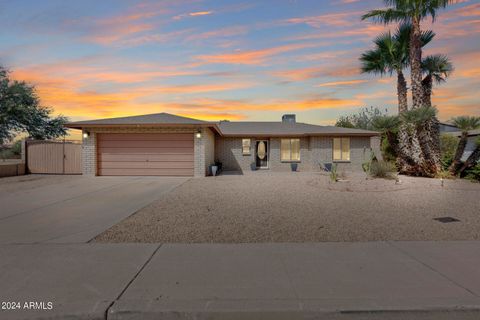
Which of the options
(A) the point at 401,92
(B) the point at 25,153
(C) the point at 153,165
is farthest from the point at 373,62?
(B) the point at 25,153

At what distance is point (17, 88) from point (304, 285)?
3560 cm

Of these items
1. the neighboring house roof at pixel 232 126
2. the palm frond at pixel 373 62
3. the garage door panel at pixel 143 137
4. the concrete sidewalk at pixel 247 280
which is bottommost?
the concrete sidewalk at pixel 247 280

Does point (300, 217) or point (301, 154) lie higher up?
point (301, 154)

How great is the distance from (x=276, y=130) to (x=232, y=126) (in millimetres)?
4060

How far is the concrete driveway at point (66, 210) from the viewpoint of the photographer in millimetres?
5379

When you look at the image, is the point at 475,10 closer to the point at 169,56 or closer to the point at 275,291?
the point at 169,56

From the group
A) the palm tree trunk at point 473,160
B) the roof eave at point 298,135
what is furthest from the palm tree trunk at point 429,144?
the roof eave at point 298,135

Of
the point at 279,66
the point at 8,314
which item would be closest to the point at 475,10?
the point at 279,66

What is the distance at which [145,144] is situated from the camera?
16344 millimetres

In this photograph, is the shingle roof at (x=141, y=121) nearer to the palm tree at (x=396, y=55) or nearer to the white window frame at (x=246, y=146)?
the white window frame at (x=246, y=146)

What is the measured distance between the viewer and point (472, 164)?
49.1 ft

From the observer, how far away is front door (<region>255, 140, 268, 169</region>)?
71.3ft

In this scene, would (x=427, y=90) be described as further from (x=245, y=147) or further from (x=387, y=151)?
(x=245, y=147)

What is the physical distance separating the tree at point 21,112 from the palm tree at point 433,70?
113ft
